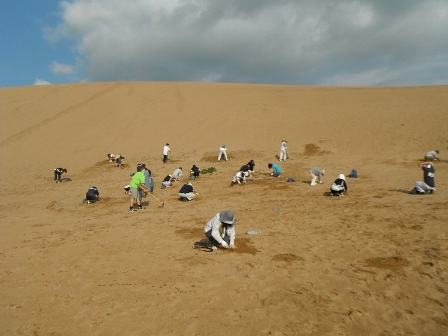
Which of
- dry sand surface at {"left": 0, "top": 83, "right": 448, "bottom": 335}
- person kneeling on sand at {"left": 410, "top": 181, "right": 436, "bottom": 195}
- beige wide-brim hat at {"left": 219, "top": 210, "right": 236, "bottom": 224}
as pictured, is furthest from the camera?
person kneeling on sand at {"left": 410, "top": 181, "right": 436, "bottom": 195}

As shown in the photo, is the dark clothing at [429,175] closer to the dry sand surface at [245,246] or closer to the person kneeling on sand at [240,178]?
the dry sand surface at [245,246]

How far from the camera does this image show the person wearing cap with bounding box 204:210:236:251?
630 centimetres

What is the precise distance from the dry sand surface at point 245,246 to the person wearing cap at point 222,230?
0.77 feet

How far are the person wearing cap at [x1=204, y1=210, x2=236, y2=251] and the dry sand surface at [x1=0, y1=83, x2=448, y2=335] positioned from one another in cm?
23

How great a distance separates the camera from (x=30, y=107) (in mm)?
34406

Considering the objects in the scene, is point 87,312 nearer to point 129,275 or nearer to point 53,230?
point 129,275

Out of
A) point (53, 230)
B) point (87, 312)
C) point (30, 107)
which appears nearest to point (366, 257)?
point (87, 312)

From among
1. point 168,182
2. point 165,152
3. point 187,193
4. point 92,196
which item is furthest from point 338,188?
point 165,152

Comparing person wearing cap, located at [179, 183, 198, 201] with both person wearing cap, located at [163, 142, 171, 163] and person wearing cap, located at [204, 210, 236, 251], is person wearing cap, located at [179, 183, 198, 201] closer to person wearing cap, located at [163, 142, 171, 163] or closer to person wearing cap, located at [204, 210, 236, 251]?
person wearing cap, located at [204, 210, 236, 251]

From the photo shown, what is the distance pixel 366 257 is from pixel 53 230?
770 centimetres

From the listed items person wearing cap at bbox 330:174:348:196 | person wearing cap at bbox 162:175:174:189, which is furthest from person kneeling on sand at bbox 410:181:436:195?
person wearing cap at bbox 162:175:174:189

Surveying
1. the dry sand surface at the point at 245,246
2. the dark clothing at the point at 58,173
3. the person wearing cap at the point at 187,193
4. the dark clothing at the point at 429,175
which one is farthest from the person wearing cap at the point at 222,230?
the dark clothing at the point at 58,173

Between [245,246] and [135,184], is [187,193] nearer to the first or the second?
[135,184]

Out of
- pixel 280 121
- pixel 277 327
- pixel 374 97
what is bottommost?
pixel 277 327
